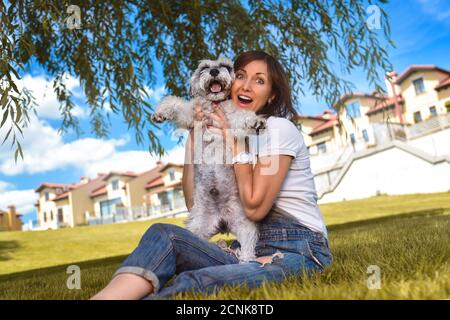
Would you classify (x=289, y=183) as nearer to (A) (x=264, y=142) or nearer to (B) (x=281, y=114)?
(A) (x=264, y=142)

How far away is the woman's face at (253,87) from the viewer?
12.4 feet

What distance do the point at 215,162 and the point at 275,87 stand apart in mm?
819

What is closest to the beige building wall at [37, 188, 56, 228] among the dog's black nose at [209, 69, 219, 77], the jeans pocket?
the dog's black nose at [209, 69, 219, 77]

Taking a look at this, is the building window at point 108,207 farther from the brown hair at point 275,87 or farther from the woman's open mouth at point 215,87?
the brown hair at point 275,87

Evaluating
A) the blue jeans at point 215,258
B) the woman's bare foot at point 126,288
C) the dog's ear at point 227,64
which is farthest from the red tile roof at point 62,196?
the woman's bare foot at point 126,288

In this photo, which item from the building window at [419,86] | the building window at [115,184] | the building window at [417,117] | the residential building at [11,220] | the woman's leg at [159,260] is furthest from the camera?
the building window at [115,184]

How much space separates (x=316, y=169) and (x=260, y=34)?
30744 mm

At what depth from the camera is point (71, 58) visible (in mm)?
7688

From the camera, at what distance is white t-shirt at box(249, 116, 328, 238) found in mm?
3433

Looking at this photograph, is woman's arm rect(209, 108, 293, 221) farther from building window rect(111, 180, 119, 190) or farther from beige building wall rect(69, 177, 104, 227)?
beige building wall rect(69, 177, 104, 227)

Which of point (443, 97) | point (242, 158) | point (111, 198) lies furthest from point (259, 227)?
point (111, 198)

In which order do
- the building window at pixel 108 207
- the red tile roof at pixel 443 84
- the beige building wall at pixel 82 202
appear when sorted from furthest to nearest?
the beige building wall at pixel 82 202, the building window at pixel 108 207, the red tile roof at pixel 443 84

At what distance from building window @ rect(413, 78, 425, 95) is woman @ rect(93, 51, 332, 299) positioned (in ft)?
126

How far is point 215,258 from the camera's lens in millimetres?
3293
